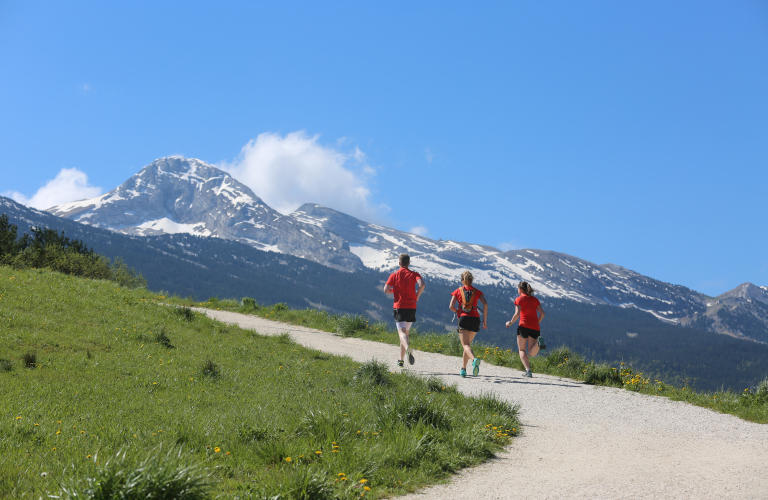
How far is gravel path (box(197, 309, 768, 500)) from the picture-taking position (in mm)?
5336

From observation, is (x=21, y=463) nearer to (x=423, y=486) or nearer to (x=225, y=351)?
(x=423, y=486)

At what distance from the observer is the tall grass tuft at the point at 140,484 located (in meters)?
3.90

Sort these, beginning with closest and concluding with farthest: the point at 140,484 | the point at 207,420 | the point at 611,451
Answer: the point at 140,484
the point at 207,420
the point at 611,451

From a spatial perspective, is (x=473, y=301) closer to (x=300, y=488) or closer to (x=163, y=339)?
(x=163, y=339)

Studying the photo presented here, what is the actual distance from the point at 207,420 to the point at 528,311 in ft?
27.6

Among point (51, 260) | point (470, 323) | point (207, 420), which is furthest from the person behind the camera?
point (51, 260)

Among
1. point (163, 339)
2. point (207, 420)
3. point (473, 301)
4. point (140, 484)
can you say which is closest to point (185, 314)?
point (163, 339)

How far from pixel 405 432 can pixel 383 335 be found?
13014mm

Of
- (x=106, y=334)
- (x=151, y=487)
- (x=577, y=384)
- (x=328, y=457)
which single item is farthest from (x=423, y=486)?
(x=106, y=334)

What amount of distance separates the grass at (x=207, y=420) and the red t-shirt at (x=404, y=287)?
199cm

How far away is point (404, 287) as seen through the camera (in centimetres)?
1275

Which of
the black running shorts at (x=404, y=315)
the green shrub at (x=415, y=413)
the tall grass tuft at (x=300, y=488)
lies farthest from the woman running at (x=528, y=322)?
the tall grass tuft at (x=300, y=488)

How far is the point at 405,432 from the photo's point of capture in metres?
6.48

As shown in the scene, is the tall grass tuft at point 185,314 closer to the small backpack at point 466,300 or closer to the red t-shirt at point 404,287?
the red t-shirt at point 404,287
